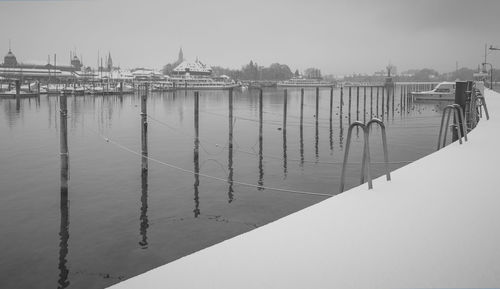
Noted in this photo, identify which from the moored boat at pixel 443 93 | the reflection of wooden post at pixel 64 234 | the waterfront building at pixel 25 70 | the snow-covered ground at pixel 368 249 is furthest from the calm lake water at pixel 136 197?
the waterfront building at pixel 25 70

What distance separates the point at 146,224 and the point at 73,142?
1924 cm

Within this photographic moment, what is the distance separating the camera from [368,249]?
17.5ft

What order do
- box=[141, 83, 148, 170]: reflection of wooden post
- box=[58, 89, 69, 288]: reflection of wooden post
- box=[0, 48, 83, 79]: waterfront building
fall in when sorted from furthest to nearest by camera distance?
1. box=[0, 48, 83, 79]: waterfront building
2. box=[141, 83, 148, 170]: reflection of wooden post
3. box=[58, 89, 69, 288]: reflection of wooden post

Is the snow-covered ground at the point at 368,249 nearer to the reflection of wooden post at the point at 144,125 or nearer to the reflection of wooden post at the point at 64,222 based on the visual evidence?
the reflection of wooden post at the point at 64,222

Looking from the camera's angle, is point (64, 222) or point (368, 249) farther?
point (64, 222)

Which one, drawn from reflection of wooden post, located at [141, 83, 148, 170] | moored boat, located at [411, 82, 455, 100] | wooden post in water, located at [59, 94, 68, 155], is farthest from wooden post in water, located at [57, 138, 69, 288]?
moored boat, located at [411, 82, 455, 100]

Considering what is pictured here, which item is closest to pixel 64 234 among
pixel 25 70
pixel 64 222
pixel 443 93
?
A: pixel 64 222

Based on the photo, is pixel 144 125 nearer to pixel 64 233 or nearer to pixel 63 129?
pixel 63 129

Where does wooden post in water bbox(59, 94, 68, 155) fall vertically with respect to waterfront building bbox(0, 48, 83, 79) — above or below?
below

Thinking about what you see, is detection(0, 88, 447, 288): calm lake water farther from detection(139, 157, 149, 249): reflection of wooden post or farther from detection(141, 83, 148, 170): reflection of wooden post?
detection(141, 83, 148, 170): reflection of wooden post

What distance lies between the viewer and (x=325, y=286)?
4.38 meters

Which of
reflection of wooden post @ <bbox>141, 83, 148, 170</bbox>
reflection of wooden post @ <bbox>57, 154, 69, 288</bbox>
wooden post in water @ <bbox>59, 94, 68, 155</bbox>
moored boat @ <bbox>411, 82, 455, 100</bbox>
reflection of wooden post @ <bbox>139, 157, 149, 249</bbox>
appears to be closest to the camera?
reflection of wooden post @ <bbox>57, 154, 69, 288</bbox>

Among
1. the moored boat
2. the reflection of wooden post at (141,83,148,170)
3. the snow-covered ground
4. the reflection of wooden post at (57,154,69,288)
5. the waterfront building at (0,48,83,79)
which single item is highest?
the waterfront building at (0,48,83,79)

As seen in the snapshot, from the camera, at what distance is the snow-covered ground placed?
454cm
